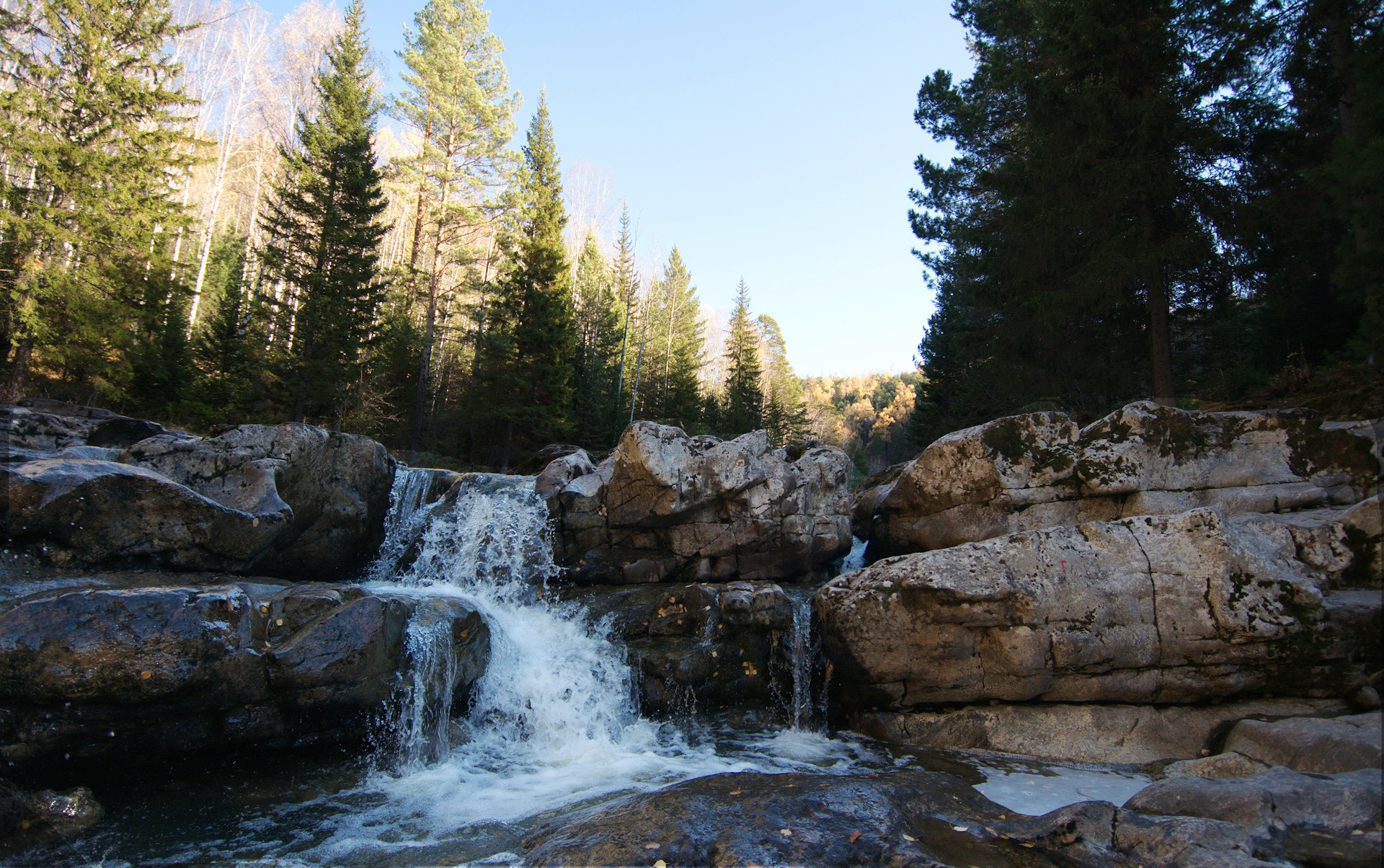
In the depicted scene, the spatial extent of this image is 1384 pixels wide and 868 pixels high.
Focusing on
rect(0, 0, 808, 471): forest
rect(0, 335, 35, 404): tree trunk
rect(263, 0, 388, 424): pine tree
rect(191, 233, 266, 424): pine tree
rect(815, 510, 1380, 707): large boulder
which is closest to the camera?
rect(815, 510, 1380, 707): large boulder

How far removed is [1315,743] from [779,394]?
1574 inches

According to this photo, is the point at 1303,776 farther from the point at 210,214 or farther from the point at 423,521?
the point at 210,214

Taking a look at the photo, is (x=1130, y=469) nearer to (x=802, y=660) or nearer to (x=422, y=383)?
(x=802, y=660)

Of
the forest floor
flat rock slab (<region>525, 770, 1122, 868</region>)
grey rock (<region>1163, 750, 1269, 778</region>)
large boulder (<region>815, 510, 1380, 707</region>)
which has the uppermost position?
the forest floor

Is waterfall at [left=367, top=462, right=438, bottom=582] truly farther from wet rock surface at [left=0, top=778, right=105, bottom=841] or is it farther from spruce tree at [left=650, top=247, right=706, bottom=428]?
spruce tree at [left=650, top=247, right=706, bottom=428]

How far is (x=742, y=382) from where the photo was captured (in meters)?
37.3

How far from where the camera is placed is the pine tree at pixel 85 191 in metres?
15.0

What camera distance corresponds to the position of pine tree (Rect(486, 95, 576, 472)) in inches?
956

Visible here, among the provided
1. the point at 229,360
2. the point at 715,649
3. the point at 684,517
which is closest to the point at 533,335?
the point at 229,360

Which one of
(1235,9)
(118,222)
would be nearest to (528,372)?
(118,222)

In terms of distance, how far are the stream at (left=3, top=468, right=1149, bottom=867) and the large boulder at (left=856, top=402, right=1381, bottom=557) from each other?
339 centimetres

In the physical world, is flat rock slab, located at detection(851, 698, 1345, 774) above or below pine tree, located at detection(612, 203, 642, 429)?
below

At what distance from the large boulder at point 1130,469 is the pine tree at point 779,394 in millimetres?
21475

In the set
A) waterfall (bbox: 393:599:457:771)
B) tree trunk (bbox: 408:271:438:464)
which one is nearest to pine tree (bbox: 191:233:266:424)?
tree trunk (bbox: 408:271:438:464)
